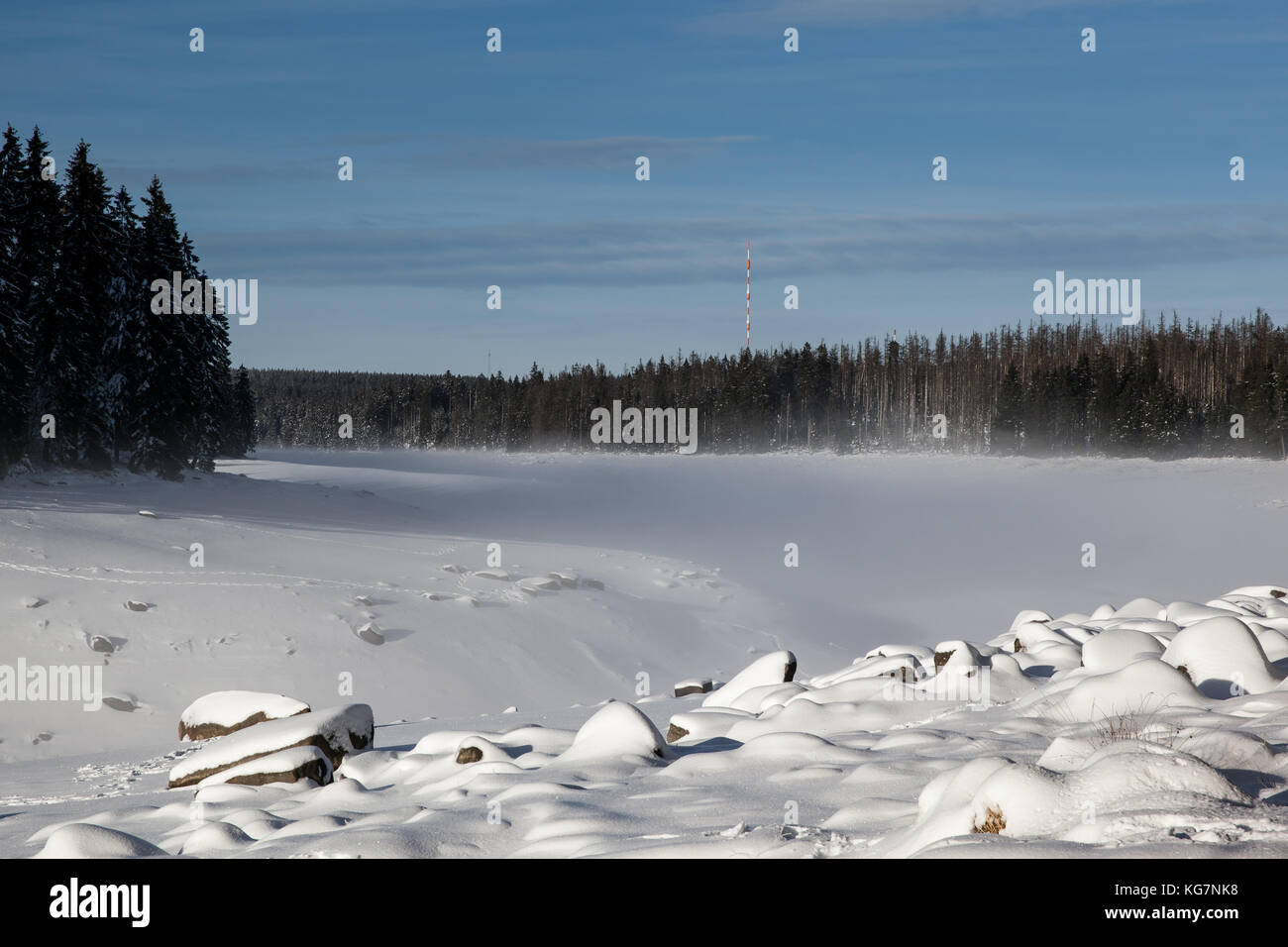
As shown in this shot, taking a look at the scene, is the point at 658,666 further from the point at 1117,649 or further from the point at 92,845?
the point at 92,845

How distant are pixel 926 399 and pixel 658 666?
90971 millimetres

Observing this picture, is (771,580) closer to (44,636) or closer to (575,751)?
(44,636)

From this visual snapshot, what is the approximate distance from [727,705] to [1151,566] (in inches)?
1001

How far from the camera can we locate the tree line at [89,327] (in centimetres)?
3612

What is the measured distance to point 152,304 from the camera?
125 ft

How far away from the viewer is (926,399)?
104 metres

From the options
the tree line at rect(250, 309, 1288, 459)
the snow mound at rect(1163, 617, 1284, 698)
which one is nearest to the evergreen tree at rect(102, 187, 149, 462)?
the tree line at rect(250, 309, 1288, 459)

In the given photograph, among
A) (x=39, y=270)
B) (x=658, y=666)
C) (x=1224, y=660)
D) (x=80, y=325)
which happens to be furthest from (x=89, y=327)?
(x=1224, y=660)

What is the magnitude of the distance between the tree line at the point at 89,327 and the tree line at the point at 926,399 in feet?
79.5

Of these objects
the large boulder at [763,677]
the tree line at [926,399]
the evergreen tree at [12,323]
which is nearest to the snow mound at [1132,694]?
the large boulder at [763,677]

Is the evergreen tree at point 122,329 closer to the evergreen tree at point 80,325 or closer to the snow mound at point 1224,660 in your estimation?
the evergreen tree at point 80,325

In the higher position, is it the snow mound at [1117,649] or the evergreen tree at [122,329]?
the evergreen tree at [122,329]

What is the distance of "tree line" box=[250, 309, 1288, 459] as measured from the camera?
7562 centimetres

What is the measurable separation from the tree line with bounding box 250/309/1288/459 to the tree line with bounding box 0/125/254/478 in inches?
954
